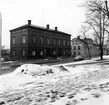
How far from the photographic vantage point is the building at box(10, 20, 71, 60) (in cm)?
3466

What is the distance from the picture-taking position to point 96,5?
21.5 metres

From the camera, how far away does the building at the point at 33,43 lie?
34.7 m

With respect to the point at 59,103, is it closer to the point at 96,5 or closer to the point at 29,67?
the point at 29,67

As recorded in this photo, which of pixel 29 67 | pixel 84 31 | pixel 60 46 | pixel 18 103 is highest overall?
pixel 84 31

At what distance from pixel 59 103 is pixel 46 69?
23.0 feet

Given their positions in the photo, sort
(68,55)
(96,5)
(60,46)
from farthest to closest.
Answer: (68,55)
(60,46)
(96,5)

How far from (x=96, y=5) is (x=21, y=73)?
1762 cm

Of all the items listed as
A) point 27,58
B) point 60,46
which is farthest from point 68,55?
point 27,58

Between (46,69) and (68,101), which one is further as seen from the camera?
(46,69)

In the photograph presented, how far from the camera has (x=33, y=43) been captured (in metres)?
35.6

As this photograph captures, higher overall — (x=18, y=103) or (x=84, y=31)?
(x=84, y=31)

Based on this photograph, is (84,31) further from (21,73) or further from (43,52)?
(21,73)

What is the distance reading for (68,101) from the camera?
4551 mm

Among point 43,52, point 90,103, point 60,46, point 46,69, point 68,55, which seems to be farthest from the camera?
point 68,55
